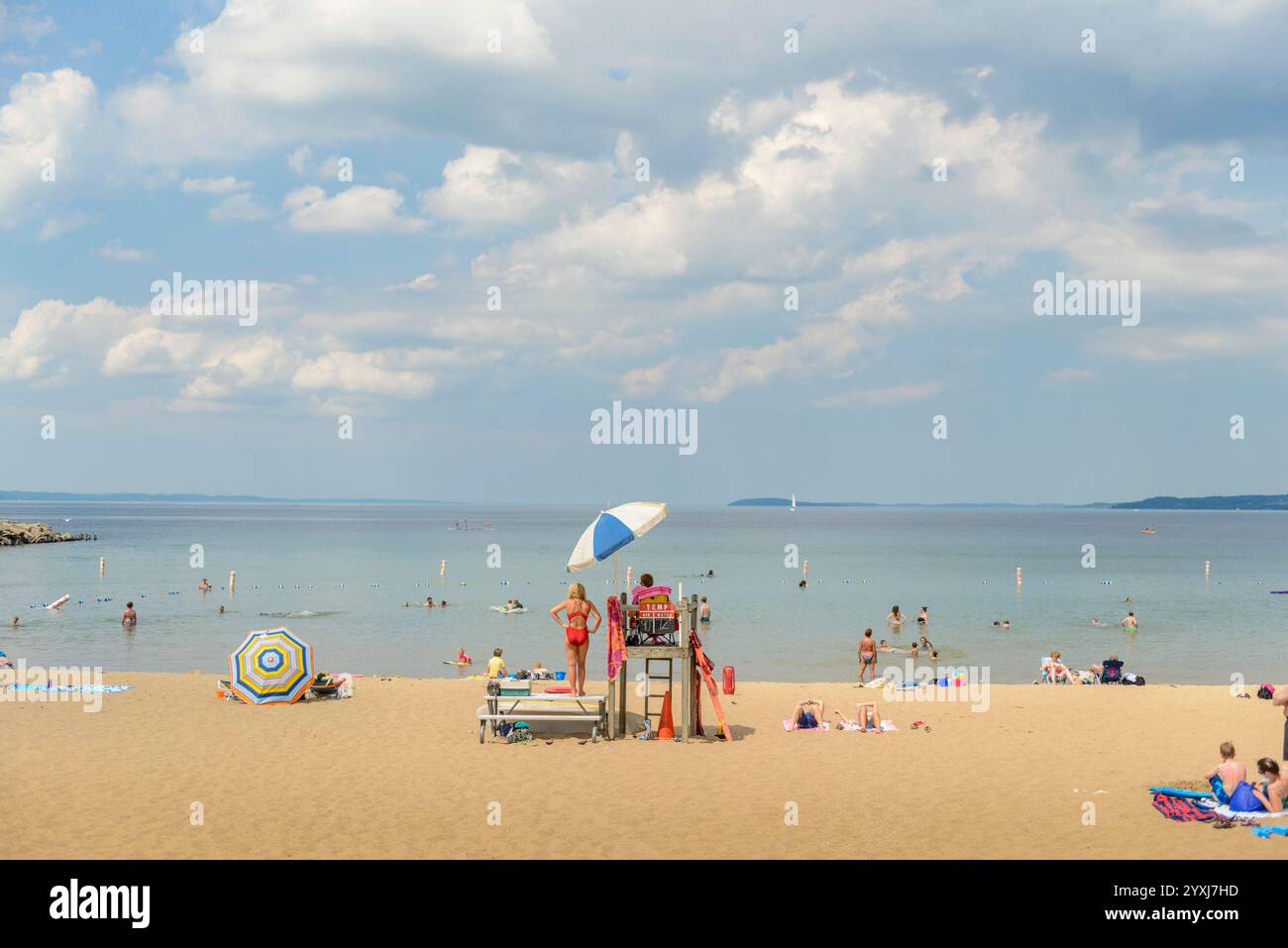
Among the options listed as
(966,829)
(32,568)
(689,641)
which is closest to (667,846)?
(966,829)

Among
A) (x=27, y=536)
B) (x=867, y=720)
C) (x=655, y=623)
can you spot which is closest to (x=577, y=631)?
(x=655, y=623)

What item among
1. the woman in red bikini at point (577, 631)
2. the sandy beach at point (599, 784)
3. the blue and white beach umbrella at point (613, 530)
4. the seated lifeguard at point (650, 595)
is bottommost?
the sandy beach at point (599, 784)

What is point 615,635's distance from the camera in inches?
607

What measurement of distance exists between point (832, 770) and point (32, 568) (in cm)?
7387

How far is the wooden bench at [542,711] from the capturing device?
1559 cm

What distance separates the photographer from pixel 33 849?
9.95 m

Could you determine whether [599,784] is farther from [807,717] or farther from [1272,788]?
[1272,788]

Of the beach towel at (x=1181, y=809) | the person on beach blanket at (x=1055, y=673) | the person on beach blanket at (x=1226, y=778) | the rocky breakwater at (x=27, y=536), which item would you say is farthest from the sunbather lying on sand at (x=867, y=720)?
the rocky breakwater at (x=27, y=536)

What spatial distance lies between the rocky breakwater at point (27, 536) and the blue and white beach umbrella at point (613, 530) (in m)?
111

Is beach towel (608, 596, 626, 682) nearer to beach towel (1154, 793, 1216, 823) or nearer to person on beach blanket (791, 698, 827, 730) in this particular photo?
person on beach blanket (791, 698, 827, 730)

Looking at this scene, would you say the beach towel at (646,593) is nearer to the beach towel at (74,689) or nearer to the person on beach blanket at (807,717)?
the person on beach blanket at (807,717)

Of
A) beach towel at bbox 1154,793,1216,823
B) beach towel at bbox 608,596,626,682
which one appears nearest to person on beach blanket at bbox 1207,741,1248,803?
beach towel at bbox 1154,793,1216,823

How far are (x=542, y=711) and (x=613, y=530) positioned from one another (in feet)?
9.65

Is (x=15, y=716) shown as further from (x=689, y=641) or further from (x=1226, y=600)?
(x=1226, y=600)
